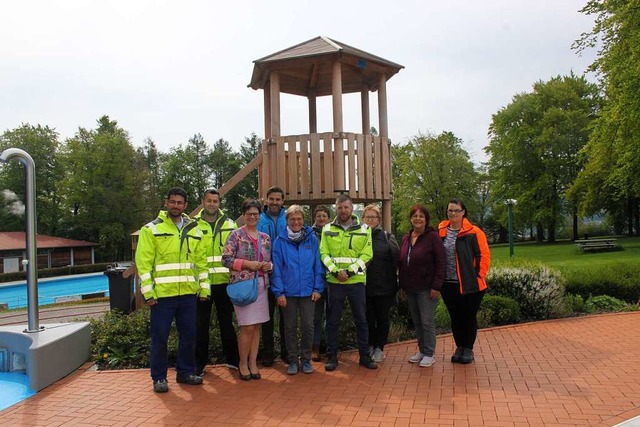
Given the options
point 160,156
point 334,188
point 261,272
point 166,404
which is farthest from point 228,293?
point 160,156

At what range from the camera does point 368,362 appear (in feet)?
16.3

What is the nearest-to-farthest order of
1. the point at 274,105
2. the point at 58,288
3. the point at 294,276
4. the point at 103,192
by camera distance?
the point at 294,276 < the point at 274,105 < the point at 58,288 < the point at 103,192


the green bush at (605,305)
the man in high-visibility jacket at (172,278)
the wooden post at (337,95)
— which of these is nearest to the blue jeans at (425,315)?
the man in high-visibility jacket at (172,278)

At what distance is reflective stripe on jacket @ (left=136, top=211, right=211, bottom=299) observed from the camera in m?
4.34

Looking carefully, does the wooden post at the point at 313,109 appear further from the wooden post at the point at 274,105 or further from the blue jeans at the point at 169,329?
the blue jeans at the point at 169,329

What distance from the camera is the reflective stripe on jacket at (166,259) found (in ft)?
14.2

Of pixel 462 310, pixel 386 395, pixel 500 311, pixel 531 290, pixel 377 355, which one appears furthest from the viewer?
pixel 531 290

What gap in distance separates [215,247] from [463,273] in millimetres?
2552

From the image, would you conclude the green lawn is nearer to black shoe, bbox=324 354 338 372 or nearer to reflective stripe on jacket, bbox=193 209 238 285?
black shoe, bbox=324 354 338 372

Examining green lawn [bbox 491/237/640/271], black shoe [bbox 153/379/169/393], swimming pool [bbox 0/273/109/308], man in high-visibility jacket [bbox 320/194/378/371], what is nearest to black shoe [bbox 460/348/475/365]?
man in high-visibility jacket [bbox 320/194/378/371]

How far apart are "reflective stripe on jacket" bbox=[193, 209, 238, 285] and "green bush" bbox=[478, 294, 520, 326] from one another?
13.8ft

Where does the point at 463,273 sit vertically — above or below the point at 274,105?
below

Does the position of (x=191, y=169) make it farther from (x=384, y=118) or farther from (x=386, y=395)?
(x=386, y=395)

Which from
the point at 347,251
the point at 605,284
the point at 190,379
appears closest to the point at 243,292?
the point at 190,379
